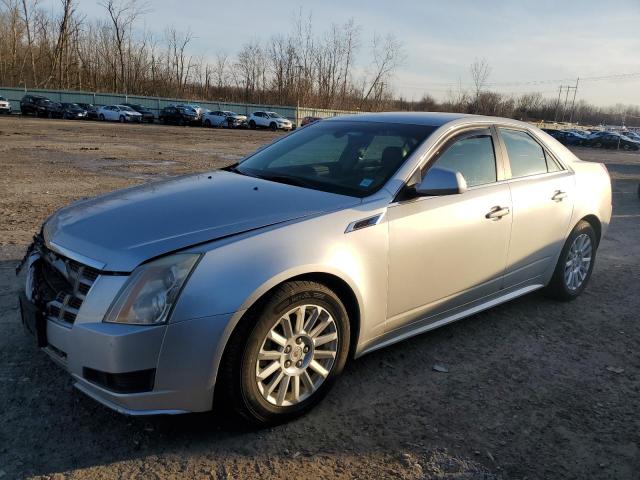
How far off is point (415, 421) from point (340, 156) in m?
1.93

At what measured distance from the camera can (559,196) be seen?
4453 millimetres

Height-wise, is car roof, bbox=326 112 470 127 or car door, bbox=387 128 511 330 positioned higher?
car roof, bbox=326 112 470 127

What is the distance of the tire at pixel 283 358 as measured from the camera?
2.54m

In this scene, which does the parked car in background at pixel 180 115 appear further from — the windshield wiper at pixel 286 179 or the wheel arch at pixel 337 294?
the wheel arch at pixel 337 294

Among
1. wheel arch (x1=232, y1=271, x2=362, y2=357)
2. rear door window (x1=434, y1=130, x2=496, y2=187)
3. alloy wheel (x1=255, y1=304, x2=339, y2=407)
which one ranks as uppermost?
rear door window (x1=434, y1=130, x2=496, y2=187)

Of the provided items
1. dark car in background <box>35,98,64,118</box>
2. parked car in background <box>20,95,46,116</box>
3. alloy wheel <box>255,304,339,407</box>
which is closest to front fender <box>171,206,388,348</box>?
alloy wheel <box>255,304,339,407</box>

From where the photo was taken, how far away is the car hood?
251cm

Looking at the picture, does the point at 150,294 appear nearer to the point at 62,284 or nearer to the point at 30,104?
the point at 62,284

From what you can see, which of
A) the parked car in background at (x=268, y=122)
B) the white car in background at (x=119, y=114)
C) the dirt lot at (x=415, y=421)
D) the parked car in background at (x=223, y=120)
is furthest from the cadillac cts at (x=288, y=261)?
the white car in background at (x=119, y=114)

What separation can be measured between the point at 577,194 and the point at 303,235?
3077 mm

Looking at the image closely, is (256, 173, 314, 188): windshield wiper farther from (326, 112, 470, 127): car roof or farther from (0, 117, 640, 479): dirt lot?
(0, 117, 640, 479): dirt lot

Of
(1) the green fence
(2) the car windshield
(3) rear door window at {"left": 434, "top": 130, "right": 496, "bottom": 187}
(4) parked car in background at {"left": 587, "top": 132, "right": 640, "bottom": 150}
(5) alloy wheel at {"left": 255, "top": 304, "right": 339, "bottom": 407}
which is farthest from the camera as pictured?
(1) the green fence

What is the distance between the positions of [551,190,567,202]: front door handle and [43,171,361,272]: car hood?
2.16 m

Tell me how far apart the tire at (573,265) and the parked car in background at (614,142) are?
50386 mm
